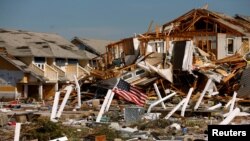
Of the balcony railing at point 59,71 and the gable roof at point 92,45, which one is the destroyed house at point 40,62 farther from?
the gable roof at point 92,45

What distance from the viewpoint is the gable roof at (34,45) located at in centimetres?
4478

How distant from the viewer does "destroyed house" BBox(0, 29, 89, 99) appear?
136 feet

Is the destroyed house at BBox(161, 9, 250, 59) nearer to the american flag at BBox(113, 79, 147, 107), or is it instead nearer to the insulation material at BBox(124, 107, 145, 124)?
the american flag at BBox(113, 79, 147, 107)

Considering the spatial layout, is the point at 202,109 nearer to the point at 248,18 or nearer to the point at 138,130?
the point at 138,130

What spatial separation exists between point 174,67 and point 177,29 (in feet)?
35.6

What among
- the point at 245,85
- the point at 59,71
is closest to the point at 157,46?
the point at 245,85

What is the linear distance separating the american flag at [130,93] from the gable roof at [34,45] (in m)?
18.0

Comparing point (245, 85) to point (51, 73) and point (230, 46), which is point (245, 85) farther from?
point (51, 73)

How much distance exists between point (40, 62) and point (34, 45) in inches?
128

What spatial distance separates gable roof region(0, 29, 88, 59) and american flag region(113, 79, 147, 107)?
17982 millimetres

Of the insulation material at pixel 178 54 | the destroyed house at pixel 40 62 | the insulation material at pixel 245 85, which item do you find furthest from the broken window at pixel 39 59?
the insulation material at pixel 245 85

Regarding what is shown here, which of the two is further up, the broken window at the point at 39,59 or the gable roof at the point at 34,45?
the gable roof at the point at 34,45

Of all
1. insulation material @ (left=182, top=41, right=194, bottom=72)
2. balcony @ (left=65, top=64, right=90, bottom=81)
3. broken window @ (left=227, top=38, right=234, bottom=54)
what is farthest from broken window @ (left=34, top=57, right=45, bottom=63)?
insulation material @ (left=182, top=41, right=194, bottom=72)

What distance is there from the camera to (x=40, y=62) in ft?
149
